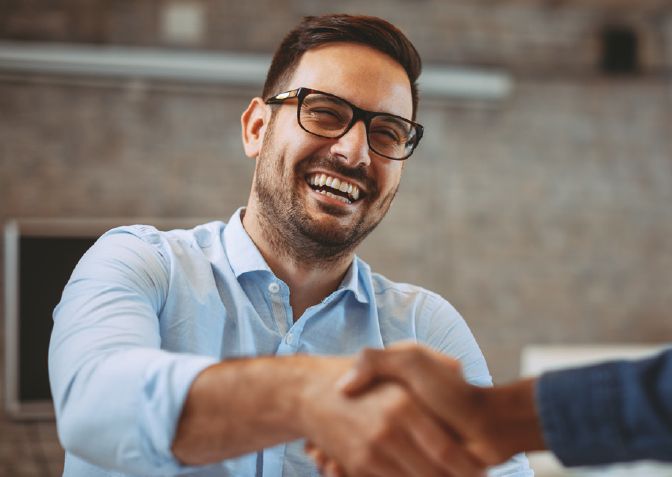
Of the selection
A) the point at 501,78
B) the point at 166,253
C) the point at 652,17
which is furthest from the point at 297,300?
the point at 652,17

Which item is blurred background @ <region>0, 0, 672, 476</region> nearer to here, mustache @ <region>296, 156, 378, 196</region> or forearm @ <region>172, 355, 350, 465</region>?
mustache @ <region>296, 156, 378, 196</region>

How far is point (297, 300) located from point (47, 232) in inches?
99.3

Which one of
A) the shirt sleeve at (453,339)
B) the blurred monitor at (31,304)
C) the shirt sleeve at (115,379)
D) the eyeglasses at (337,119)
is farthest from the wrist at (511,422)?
the blurred monitor at (31,304)

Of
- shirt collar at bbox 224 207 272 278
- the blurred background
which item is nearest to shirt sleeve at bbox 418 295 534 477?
shirt collar at bbox 224 207 272 278

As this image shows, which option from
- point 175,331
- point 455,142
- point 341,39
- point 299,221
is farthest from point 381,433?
point 455,142

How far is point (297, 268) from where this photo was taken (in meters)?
1.45

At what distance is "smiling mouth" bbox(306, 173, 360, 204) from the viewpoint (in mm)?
1400

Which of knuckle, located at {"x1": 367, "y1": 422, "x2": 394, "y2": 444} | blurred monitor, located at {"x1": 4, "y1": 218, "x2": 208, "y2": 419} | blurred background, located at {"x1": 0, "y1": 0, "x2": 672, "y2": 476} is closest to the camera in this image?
knuckle, located at {"x1": 367, "y1": 422, "x2": 394, "y2": 444}

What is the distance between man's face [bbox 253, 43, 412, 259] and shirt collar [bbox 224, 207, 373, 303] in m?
0.06

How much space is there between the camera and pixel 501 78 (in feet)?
13.6

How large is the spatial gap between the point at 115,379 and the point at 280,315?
1.76ft

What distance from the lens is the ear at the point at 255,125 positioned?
5.21ft

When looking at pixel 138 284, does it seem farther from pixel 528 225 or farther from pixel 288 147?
pixel 528 225

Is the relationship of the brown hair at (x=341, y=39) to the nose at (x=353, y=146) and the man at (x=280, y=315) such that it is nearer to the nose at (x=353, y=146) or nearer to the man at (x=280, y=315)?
the man at (x=280, y=315)
